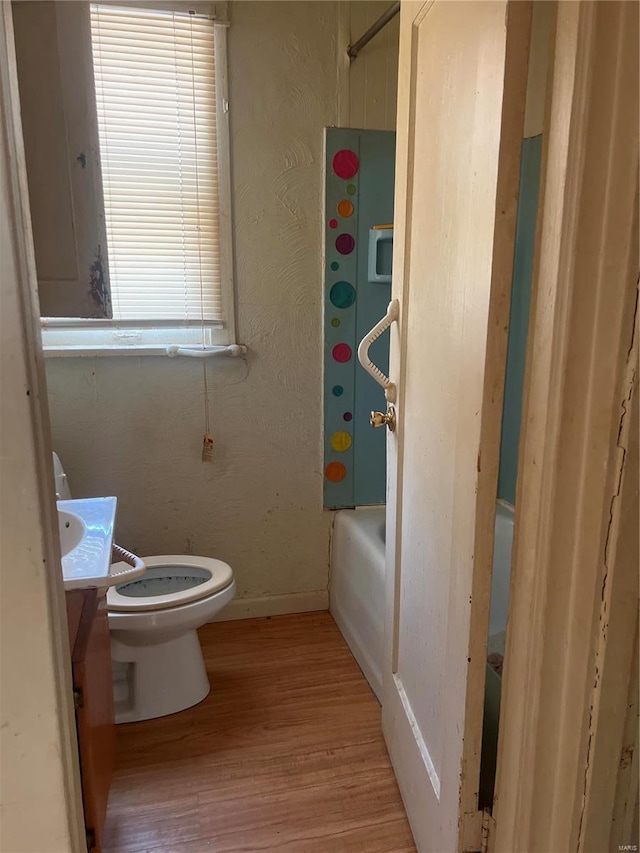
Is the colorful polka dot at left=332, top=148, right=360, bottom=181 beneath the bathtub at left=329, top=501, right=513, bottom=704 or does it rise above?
above

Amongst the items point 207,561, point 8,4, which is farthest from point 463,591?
point 207,561

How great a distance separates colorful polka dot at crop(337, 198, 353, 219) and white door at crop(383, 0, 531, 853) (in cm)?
82

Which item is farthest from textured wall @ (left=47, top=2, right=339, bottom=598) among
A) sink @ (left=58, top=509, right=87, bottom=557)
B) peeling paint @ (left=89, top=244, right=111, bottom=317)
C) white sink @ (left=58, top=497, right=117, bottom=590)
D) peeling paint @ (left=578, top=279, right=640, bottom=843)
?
peeling paint @ (left=578, top=279, right=640, bottom=843)

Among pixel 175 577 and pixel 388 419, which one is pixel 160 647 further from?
pixel 388 419

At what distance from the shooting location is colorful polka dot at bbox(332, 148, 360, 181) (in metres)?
2.21

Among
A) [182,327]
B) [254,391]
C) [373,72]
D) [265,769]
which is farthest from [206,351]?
[265,769]

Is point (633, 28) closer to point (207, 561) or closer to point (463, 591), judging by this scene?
point (463, 591)

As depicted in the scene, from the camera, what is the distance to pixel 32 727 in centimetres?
74

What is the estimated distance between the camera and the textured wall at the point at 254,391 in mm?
2131

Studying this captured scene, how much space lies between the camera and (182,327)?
2.23 m

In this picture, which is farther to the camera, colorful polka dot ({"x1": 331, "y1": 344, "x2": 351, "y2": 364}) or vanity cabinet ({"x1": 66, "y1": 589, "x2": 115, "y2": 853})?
colorful polka dot ({"x1": 331, "y1": 344, "x2": 351, "y2": 364})

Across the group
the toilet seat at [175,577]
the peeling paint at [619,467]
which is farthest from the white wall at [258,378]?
the peeling paint at [619,467]

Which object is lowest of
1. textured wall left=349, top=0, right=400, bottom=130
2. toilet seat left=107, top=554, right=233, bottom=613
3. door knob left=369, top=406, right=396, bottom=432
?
toilet seat left=107, top=554, right=233, bottom=613

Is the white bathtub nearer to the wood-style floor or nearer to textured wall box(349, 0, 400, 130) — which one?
the wood-style floor
